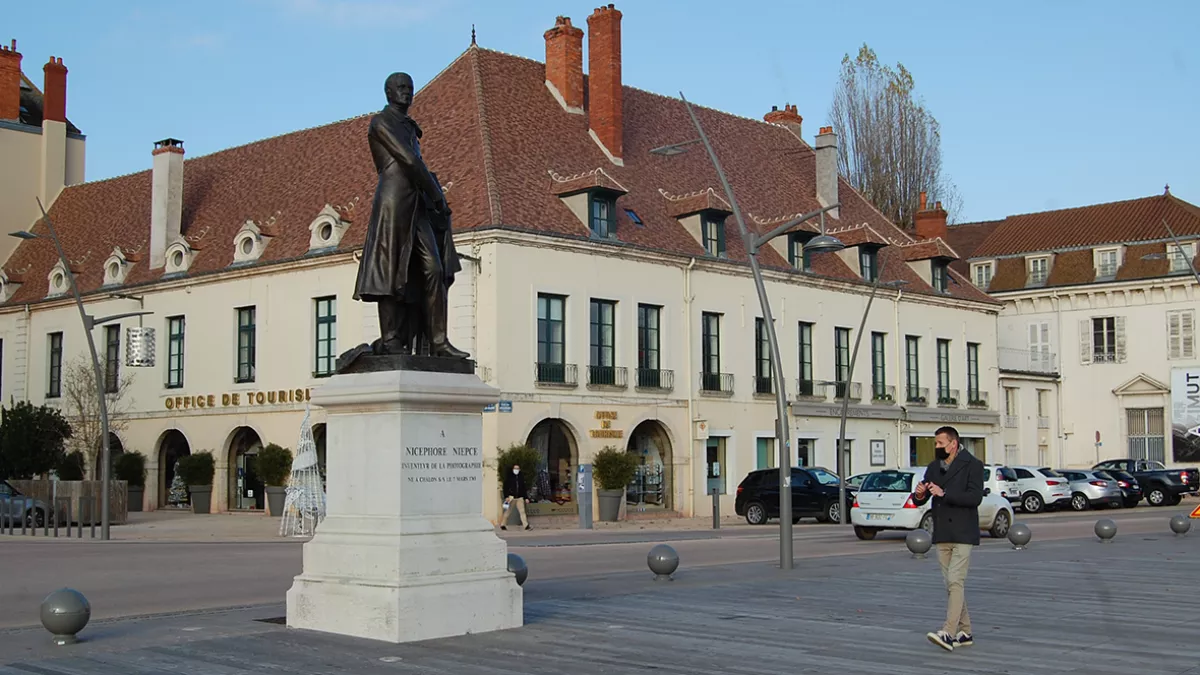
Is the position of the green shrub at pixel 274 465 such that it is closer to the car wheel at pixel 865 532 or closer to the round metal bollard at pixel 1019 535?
the car wheel at pixel 865 532

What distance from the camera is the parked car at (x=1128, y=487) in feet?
158

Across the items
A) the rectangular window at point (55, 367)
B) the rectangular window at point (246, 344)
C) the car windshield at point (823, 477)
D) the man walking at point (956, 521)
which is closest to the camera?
the man walking at point (956, 521)

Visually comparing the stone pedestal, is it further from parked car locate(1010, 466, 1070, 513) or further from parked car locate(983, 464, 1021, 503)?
parked car locate(1010, 466, 1070, 513)

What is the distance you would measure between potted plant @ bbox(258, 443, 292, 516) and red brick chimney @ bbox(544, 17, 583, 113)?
45.7 feet

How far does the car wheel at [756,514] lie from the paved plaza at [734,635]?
19.9 metres

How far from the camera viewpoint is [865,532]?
28844 mm

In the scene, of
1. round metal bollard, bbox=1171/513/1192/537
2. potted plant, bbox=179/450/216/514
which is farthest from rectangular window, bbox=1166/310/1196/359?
potted plant, bbox=179/450/216/514

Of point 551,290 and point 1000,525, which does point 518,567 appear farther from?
point 551,290

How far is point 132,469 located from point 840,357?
23933mm

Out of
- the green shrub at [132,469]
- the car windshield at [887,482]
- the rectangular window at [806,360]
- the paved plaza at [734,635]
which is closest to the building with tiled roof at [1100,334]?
the rectangular window at [806,360]

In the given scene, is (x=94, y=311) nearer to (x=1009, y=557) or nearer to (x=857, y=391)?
(x=857, y=391)

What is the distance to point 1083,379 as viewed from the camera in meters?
61.0

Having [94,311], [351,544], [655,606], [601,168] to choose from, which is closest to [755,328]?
[601,168]

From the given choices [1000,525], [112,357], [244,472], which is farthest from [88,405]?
[1000,525]
